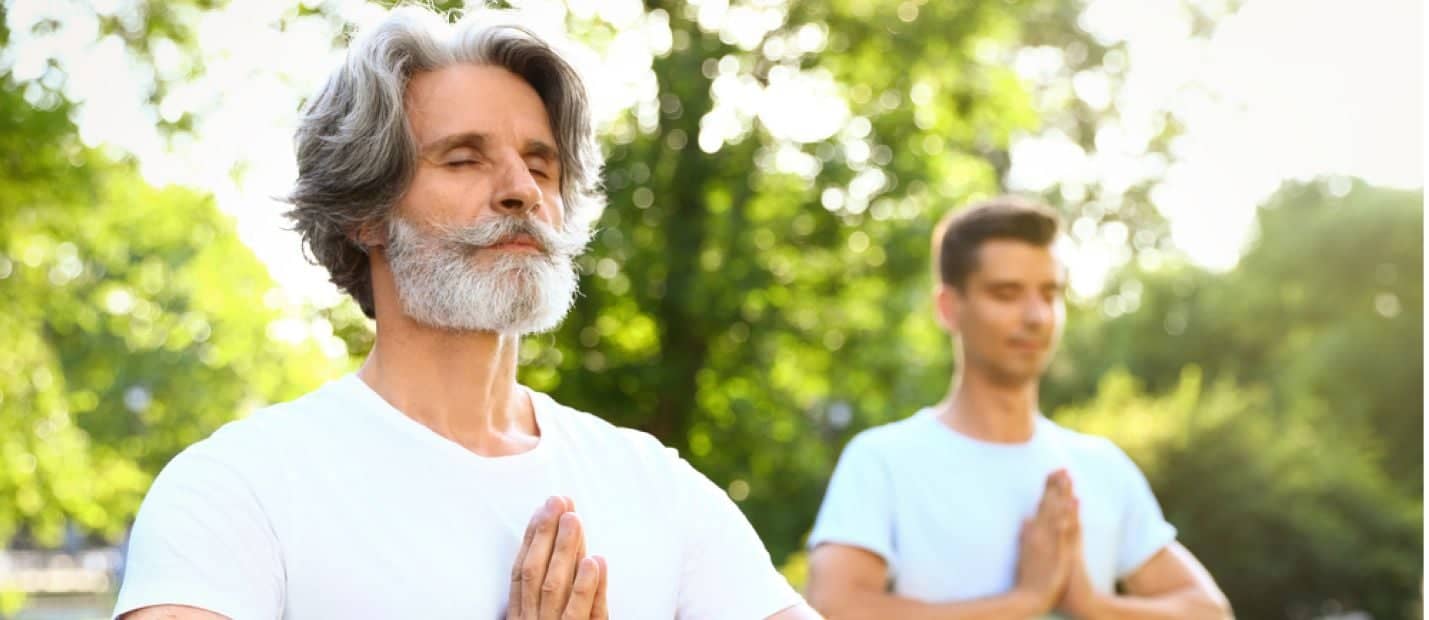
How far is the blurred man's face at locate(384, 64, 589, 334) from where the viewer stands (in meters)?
2.29

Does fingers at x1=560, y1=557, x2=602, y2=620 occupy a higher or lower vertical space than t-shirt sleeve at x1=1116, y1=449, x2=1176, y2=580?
higher

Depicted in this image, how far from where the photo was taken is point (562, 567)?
2084 millimetres

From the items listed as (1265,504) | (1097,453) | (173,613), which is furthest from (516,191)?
(1265,504)

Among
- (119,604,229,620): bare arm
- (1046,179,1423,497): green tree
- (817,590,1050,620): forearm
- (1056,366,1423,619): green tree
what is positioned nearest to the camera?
(119,604,229,620): bare arm

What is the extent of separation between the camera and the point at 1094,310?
22.8 m

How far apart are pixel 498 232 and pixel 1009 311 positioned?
1.91 metres

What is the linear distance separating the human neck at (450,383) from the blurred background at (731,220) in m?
4.87

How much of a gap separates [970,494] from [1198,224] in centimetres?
1849

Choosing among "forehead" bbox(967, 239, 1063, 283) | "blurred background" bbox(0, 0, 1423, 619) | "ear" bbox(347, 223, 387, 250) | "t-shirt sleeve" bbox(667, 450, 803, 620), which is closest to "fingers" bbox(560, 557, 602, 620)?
"t-shirt sleeve" bbox(667, 450, 803, 620)

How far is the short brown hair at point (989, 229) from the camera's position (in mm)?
4023

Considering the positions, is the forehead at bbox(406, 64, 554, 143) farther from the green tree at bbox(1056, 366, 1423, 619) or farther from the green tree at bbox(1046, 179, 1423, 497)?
the green tree at bbox(1046, 179, 1423, 497)

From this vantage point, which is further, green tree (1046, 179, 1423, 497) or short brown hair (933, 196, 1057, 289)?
green tree (1046, 179, 1423, 497)

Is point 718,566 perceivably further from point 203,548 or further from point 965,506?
point 965,506

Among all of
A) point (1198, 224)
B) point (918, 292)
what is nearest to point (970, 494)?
point (918, 292)
